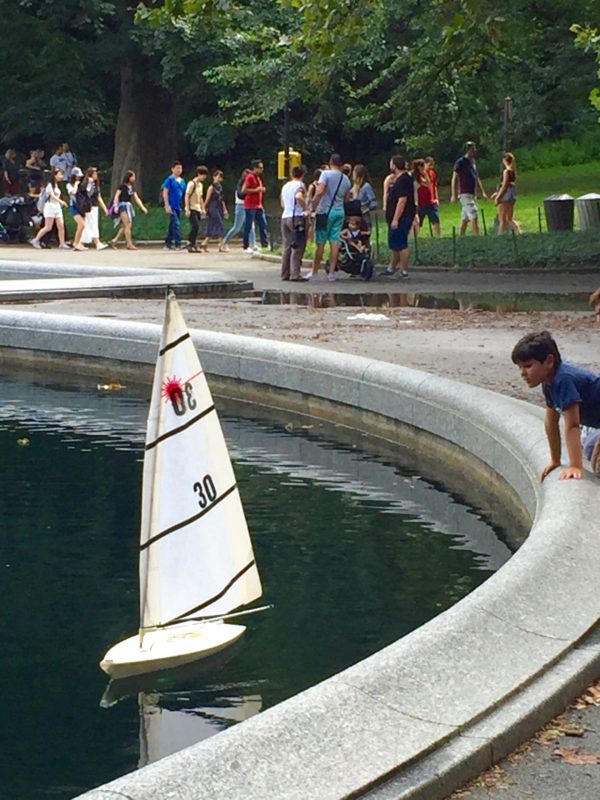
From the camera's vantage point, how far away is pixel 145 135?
4709 cm

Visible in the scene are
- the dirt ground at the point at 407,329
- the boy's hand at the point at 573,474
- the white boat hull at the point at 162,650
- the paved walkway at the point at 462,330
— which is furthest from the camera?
the dirt ground at the point at 407,329

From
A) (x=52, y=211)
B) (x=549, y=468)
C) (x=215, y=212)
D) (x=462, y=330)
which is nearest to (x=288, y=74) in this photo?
(x=215, y=212)

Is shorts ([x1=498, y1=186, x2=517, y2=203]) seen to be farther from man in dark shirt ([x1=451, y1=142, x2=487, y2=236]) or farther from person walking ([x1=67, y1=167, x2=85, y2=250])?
person walking ([x1=67, y1=167, x2=85, y2=250])

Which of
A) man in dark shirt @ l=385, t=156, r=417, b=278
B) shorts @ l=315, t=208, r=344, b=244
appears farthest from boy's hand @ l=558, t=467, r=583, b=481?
man in dark shirt @ l=385, t=156, r=417, b=278

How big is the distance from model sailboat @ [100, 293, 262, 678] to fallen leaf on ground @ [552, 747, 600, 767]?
2.07 m

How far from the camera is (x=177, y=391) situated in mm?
6469

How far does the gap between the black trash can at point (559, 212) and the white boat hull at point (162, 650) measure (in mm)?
25256

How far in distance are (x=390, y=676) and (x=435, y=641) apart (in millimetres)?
384

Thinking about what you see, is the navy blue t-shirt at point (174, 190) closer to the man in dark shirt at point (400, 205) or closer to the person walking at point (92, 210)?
the person walking at point (92, 210)

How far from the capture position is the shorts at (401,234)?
79.5ft

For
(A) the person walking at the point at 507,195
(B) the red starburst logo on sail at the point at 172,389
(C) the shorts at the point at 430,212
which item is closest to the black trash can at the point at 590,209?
(A) the person walking at the point at 507,195

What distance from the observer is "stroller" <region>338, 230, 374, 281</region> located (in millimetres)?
24859

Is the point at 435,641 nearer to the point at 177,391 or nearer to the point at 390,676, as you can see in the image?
the point at 390,676

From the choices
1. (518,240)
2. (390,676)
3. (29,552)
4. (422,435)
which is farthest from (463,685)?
(518,240)
